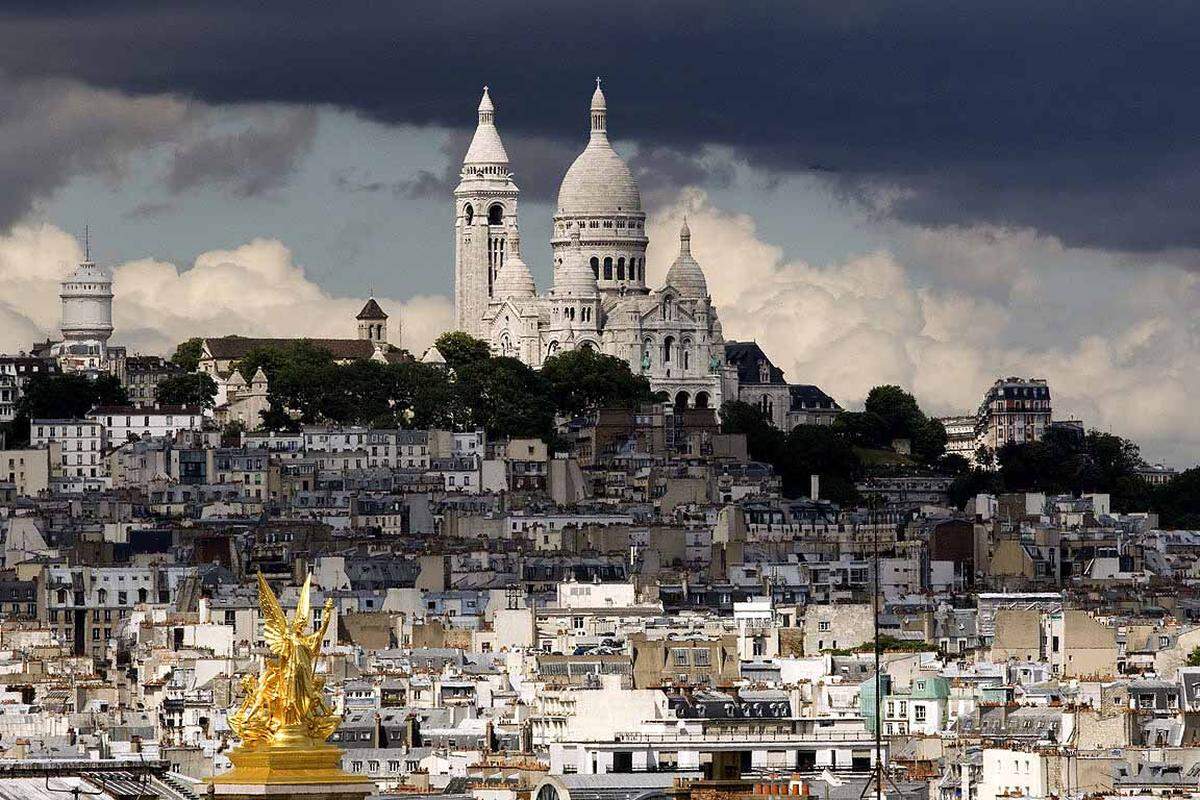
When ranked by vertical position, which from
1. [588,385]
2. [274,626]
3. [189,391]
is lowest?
[274,626]

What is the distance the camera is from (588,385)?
190000 millimetres

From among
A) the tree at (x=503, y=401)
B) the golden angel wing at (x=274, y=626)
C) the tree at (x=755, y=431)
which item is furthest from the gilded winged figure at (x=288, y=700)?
the tree at (x=503, y=401)

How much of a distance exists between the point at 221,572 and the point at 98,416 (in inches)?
2021

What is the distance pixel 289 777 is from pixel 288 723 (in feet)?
1.15

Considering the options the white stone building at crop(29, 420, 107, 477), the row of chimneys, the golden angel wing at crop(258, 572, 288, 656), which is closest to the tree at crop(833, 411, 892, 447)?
the white stone building at crop(29, 420, 107, 477)

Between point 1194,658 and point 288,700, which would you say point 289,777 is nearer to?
point 288,700

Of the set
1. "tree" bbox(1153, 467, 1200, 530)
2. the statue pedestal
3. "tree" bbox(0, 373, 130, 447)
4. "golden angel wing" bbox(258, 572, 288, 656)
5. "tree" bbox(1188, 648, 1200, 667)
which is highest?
"tree" bbox(0, 373, 130, 447)

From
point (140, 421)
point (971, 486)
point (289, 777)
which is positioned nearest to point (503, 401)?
point (140, 421)

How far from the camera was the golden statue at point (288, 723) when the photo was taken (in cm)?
2464

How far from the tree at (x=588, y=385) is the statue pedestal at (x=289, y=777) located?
161544 mm

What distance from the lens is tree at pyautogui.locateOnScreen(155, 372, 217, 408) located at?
19562 cm

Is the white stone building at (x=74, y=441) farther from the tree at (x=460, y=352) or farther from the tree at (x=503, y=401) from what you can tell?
the tree at (x=460, y=352)

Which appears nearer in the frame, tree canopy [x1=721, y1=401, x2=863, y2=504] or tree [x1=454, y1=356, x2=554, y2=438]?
tree canopy [x1=721, y1=401, x2=863, y2=504]

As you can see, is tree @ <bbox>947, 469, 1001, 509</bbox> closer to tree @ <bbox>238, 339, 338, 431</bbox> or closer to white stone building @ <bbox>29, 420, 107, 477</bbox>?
tree @ <bbox>238, 339, 338, 431</bbox>
